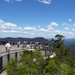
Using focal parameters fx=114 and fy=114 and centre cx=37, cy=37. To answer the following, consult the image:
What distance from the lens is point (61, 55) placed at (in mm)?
5746

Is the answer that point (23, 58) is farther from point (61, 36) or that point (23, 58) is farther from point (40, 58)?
point (61, 36)

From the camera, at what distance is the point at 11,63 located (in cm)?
330

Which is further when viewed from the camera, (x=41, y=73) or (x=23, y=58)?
(x=23, y=58)

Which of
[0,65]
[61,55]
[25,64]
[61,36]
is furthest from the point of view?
[61,36]

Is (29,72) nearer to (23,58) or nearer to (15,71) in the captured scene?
(15,71)

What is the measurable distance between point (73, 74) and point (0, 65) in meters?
5.38

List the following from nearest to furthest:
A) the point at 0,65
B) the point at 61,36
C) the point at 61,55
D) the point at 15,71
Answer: the point at 15,71, the point at 61,55, the point at 0,65, the point at 61,36

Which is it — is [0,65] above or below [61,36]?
below

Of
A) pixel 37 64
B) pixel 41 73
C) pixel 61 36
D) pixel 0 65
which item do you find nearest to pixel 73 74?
pixel 41 73

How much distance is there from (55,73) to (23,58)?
4.43 feet

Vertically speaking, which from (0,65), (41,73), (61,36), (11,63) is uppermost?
(61,36)

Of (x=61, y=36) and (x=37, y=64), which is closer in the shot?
(x=37, y=64)

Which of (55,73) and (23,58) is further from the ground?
(23,58)

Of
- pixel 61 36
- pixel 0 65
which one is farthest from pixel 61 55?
pixel 61 36
